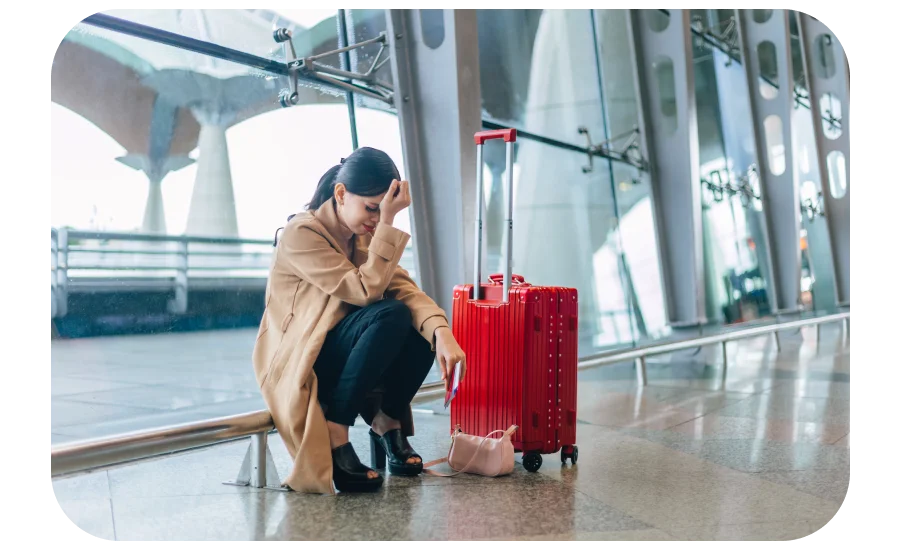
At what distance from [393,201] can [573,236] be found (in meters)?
4.59

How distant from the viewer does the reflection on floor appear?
7.11 feet

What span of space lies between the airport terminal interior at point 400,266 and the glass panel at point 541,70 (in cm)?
3

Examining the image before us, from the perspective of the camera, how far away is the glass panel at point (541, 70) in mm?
5832

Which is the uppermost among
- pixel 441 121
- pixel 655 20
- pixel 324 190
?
pixel 655 20

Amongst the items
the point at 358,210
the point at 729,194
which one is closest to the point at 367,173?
the point at 358,210

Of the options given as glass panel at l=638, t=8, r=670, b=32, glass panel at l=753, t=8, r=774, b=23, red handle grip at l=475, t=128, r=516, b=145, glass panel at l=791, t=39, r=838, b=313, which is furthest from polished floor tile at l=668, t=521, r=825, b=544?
glass panel at l=791, t=39, r=838, b=313

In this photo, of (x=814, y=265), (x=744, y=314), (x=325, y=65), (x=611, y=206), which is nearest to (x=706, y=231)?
(x=744, y=314)

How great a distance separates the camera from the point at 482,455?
2871 mm

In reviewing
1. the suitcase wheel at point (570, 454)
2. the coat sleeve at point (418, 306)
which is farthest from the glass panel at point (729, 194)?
the coat sleeve at point (418, 306)

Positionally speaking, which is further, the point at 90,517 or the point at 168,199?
the point at 168,199

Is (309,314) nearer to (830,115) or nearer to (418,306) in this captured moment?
(418,306)

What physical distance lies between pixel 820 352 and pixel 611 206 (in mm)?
3081

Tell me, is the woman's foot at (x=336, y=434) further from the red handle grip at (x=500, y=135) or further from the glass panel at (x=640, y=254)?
the glass panel at (x=640, y=254)

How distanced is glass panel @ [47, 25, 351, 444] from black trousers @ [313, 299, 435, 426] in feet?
3.92
